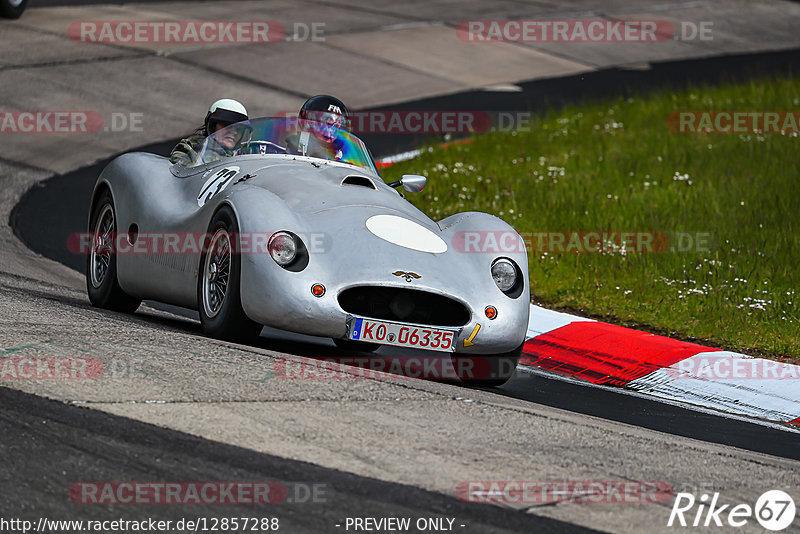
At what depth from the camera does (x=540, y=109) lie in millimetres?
16594

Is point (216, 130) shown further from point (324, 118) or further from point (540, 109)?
point (540, 109)

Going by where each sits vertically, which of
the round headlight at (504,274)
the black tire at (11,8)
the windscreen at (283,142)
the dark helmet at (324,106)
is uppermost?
the black tire at (11,8)

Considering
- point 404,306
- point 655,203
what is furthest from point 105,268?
point 655,203

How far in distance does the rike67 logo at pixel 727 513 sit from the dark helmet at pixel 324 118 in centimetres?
406

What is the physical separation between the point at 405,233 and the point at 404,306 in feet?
1.65

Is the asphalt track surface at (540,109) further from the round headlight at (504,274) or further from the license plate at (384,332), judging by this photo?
the license plate at (384,332)

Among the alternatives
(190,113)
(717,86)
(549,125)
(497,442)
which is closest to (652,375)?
(497,442)

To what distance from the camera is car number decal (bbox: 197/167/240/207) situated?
7.30 m

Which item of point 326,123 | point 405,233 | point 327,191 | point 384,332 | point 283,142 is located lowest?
point 384,332

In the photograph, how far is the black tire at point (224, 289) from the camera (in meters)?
6.39

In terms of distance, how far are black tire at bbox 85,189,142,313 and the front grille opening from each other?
2.13 metres

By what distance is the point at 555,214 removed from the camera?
10680 millimetres

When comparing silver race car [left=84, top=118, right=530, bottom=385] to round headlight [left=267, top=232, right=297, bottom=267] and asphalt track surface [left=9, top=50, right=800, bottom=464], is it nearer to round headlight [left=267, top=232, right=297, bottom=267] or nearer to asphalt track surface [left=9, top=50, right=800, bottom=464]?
round headlight [left=267, top=232, right=297, bottom=267]

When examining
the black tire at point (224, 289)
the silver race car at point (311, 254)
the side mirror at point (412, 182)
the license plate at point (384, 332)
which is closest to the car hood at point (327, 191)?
the silver race car at point (311, 254)
